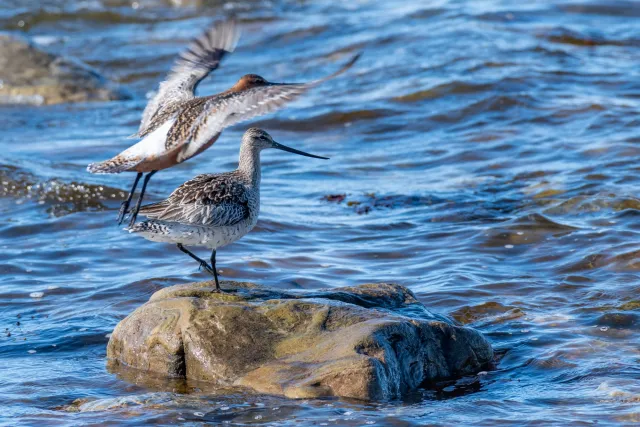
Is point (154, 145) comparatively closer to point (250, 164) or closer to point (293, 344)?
point (250, 164)

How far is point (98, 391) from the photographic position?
5.89m

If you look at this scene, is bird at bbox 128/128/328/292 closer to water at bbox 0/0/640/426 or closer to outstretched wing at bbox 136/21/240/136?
water at bbox 0/0/640/426

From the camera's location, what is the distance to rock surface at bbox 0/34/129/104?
1491 cm

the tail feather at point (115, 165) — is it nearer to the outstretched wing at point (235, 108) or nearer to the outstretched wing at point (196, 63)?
the outstretched wing at point (235, 108)

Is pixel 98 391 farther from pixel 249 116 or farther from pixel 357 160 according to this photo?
pixel 357 160

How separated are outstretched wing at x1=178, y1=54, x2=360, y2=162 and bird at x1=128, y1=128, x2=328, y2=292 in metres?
0.30

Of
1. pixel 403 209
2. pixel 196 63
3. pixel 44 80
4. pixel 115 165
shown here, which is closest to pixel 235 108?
pixel 115 165

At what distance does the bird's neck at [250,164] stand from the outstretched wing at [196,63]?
3.11 ft

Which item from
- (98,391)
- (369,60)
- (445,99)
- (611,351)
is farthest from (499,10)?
(98,391)

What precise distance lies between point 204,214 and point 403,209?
3.94 m

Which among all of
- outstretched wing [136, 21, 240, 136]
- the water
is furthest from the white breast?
the water

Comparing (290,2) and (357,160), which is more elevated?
(290,2)

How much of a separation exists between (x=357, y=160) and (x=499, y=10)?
7403mm

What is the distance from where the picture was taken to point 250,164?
22.7ft
